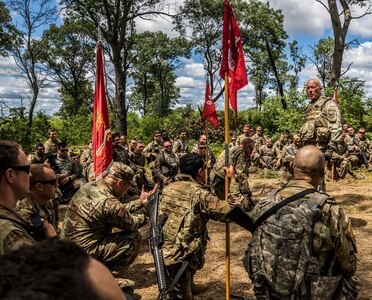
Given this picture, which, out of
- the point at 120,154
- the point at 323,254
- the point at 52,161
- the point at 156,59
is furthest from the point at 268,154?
the point at 156,59

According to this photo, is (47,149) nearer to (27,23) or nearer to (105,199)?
(105,199)

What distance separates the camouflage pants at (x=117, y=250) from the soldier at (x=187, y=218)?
23.3 inches

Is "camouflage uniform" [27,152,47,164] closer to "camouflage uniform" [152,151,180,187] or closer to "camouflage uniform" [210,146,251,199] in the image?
"camouflage uniform" [152,151,180,187]

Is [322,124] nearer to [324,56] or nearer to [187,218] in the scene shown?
[187,218]

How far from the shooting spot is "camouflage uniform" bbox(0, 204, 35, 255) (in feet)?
6.46

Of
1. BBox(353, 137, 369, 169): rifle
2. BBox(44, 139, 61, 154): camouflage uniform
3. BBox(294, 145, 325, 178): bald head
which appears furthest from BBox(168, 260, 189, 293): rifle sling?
BBox(353, 137, 369, 169): rifle

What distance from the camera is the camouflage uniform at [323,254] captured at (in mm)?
2625

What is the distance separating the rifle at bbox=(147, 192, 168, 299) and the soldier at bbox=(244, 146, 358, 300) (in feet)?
3.25

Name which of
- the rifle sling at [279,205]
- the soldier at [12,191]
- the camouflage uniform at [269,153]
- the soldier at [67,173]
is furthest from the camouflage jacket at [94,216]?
the camouflage uniform at [269,153]

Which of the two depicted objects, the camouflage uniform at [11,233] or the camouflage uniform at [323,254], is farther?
the camouflage uniform at [323,254]

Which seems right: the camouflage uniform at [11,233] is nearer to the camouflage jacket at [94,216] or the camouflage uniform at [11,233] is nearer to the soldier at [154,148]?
the camouflage jacket at [94,216]

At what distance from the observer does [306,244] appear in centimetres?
263

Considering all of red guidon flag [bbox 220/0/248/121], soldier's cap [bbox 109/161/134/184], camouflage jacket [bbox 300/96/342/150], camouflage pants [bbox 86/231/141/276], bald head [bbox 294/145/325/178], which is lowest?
camouflage pants [bbox 86/231/141/276]

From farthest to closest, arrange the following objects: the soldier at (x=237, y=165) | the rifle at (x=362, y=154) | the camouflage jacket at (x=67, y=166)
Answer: the rifle at (x=362, y=154), the camouflage jacket at (x=67, y=166), the soldier at (x=237, y=165)
